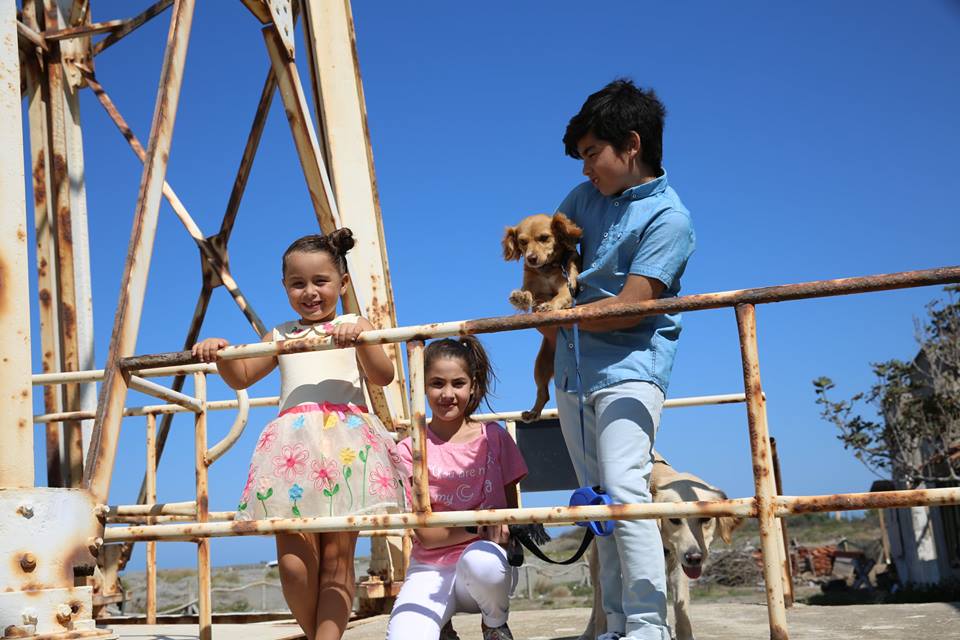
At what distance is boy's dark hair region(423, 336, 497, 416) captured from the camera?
3023mm

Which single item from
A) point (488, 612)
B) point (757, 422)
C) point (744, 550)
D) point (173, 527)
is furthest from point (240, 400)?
point (744, 550)

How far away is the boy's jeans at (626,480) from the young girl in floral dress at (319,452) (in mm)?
632

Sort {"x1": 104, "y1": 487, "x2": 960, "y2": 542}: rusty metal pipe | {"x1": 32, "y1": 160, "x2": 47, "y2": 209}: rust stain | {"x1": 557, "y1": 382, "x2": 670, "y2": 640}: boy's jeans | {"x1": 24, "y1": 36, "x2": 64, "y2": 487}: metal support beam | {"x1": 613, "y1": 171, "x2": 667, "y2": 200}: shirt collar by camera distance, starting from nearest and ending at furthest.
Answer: {"x1": 104, "y1": 487, "x2": 960, "y2": 542}: rusty metal pipe < {"x1": 557, "y1": 382, "x2": 670, "y2": 640}: boy's jeans < {"x1": 613, "y1": 171, "x2": 667, "y2": 200}: shirt collar < {"x1": 24, "y1": 36, "x2": 64, "y2": 487}: metal support beam < {"x1": 32, "y1": 160, "x2": 47, "y2": 209}: rust stain

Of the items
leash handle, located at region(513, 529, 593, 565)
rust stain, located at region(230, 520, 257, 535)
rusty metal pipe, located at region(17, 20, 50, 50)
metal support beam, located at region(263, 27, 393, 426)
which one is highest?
rusty metal pipe, located at region(17, 20, 50, 50)

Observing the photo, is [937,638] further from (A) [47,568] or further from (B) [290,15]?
(B) [290,15]

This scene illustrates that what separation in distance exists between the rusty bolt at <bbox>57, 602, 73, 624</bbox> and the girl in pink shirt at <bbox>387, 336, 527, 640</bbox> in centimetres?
91

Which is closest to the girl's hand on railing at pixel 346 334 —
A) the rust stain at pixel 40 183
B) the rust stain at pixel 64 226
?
the rust stain at pixel 64 226

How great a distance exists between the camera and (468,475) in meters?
2.92

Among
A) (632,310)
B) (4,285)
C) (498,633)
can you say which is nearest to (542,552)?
(498,633)

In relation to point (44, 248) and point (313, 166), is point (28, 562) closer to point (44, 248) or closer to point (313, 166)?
point (313, 166)

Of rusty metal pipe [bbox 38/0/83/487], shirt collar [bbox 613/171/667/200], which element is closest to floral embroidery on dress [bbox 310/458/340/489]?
shirt collar [bbox 613/171/667/200]

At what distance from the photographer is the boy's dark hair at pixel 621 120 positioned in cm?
281

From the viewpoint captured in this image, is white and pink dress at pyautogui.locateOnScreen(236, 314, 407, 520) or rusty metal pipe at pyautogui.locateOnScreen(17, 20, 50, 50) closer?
white and pink dress at pyautogui.locateOnScreen(236, 314, 407, 520)

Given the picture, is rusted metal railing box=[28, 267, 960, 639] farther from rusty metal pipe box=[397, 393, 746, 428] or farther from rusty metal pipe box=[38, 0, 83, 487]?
rusty metal pipe box=[38, 0, 83, 487]
